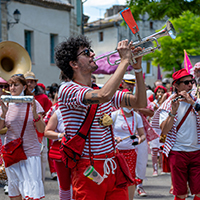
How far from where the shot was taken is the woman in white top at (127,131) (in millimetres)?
6203

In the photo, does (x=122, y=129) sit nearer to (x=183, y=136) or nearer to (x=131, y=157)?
(x=131, y=157)

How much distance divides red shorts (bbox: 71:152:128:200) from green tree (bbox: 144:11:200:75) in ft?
91.6

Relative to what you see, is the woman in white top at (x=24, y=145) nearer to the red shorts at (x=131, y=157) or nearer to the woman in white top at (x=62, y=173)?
the woman in white top at (x=62, y=173)

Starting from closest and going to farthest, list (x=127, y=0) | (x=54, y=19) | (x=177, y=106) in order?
(x=177, y=106)
(x=127, y=0)
(x=54, y=19)

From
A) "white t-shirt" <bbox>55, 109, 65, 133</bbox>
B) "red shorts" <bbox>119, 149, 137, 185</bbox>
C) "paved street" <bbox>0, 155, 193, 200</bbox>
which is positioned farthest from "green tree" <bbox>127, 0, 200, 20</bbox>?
"white t-shirt" <bbox>55, 109, 65, 133</bbox>

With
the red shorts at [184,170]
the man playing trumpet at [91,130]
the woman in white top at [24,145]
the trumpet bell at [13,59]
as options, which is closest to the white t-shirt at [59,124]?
the woman in white top at [24,145]

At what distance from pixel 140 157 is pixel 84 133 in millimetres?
3851

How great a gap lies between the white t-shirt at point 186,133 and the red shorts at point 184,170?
0.24ft

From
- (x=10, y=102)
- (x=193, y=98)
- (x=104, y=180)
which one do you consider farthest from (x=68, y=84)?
(x=193, y=98)

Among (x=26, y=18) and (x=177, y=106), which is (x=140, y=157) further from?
(x=26, y=18)

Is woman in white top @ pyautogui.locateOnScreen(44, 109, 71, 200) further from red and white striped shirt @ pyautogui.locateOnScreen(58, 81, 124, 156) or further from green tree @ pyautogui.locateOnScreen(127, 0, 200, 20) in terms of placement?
green tree @ pyautogui.locateOnScreen(127, 0, 200, 20)

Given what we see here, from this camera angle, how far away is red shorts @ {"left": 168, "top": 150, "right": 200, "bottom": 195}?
518cm

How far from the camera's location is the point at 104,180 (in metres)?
3.31

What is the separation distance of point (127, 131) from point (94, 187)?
309 cm
